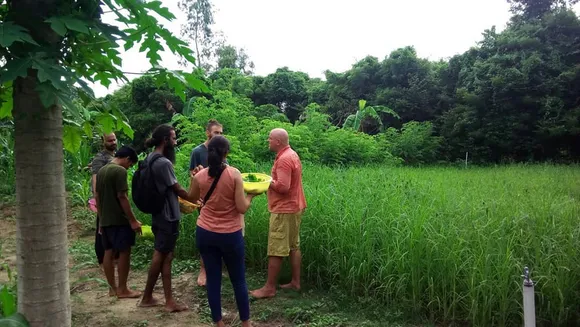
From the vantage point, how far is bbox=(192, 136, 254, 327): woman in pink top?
11.9 feet

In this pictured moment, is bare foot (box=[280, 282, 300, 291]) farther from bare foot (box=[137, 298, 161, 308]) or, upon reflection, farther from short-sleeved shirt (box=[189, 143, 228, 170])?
short-sleeved shirt (box=[189, 143, 228, 170])

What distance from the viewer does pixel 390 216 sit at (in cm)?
495

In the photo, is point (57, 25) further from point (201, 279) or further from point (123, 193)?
point (201, 279)

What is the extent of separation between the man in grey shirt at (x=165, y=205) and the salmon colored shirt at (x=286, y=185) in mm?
941

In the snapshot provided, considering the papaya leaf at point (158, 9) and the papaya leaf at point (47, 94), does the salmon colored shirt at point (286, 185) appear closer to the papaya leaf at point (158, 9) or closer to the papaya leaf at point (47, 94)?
the papaya leaf at point (158, 9)

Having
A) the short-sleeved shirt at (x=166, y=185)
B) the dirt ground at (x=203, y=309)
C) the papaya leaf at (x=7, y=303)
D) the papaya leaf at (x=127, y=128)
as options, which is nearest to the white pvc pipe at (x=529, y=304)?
the dirt ground at (x=203, y=309)

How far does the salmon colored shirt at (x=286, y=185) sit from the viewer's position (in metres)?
4.62

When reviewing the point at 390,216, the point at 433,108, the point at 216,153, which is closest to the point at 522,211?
the point at 390,216

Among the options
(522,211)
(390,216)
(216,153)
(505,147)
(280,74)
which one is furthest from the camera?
(280,74)

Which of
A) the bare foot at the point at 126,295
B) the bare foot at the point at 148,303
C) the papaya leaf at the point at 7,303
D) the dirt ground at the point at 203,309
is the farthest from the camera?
the bare foot at the point at 126,295

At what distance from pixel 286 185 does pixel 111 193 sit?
1.70m

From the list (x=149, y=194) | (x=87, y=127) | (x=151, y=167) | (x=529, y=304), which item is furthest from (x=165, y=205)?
(x=529, y=304)

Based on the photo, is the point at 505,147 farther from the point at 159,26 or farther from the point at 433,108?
the point at 159,26

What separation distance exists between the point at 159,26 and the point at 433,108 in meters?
18.5
